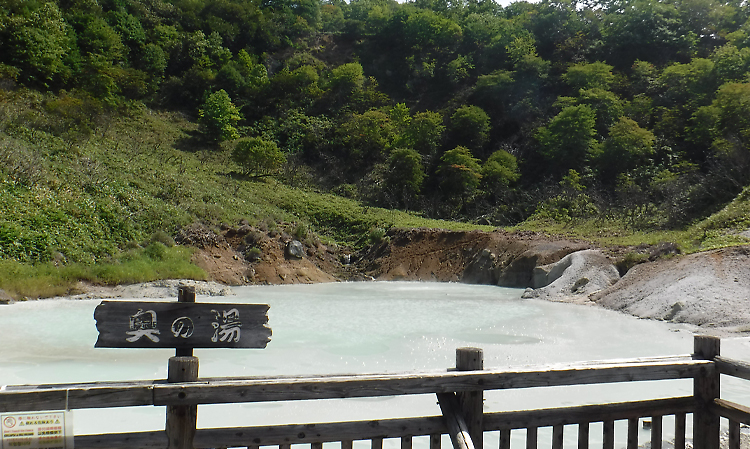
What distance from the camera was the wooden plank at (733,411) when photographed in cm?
422

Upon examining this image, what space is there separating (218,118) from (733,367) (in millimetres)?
40348

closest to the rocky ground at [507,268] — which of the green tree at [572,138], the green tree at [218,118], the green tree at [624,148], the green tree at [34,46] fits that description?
the green tree at [624,148]

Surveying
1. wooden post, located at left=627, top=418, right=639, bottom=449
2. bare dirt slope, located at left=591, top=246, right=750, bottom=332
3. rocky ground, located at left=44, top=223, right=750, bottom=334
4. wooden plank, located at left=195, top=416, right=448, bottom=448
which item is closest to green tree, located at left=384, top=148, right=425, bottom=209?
rocky ground, located at left=44, top=223, right=750, bottom=334

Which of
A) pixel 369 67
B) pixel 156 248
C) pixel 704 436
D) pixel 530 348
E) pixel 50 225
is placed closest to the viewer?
pixel 704 436

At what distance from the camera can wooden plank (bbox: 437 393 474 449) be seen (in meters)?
3.57

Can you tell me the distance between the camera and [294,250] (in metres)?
26.7

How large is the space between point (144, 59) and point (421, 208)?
1005 inches

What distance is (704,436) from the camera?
14.9 feet

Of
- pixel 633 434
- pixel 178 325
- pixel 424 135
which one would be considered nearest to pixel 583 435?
pixel 633 434

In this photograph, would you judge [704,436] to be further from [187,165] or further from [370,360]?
[187,165]

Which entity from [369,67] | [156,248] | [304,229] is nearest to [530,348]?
[156,248]

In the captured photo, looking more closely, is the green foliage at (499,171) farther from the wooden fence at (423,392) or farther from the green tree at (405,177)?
the wooden fence at (423,392)

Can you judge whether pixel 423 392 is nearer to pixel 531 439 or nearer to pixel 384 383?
pixel 384 383

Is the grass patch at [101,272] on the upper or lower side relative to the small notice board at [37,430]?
lower
